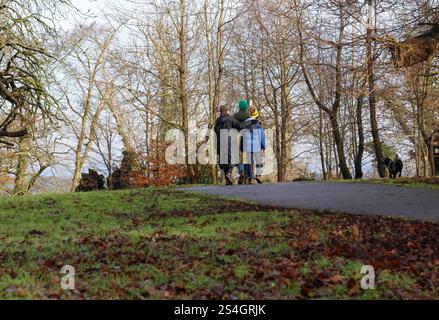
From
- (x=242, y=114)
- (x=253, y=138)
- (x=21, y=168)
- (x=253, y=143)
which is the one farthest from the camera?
(x=21, y=168)

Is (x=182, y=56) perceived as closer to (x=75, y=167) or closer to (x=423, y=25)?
(x=75, y=167)

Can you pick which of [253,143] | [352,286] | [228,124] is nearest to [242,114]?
[228,124]

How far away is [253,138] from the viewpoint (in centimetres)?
1720

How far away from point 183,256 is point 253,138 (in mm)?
10394

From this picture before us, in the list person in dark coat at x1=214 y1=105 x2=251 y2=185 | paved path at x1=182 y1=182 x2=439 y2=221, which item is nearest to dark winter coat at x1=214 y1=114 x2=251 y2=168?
person in dark coat at x1=214 y1=105 x2=251 y2=185

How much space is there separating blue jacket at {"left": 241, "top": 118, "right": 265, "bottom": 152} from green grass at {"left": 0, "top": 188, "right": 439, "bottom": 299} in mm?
5093

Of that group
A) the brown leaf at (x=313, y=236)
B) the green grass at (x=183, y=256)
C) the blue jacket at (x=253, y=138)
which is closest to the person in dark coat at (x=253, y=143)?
the blue jacket at (x=253, y=138)

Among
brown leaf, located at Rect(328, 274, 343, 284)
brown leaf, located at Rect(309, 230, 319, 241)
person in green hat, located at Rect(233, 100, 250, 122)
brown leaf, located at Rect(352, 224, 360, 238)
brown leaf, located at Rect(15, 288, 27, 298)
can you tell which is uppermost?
person in green hat, located at Rect(233, 100, 250, 122)

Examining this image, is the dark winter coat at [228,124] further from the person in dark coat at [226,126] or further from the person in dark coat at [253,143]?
the person in dark coat at [253,143]

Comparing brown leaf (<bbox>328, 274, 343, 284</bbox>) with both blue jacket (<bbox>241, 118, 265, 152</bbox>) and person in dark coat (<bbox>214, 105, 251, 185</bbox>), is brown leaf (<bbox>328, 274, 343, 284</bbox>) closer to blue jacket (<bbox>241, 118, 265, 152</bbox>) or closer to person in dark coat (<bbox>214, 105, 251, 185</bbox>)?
blue jacket (<bbox>241, 118, 265, 152</bbox>)

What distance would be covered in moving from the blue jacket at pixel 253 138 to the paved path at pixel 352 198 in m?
1.55

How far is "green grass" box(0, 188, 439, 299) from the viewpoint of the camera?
5.50 metres

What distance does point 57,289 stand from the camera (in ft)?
18.5

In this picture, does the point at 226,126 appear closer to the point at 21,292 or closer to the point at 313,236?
the point at 313,236
